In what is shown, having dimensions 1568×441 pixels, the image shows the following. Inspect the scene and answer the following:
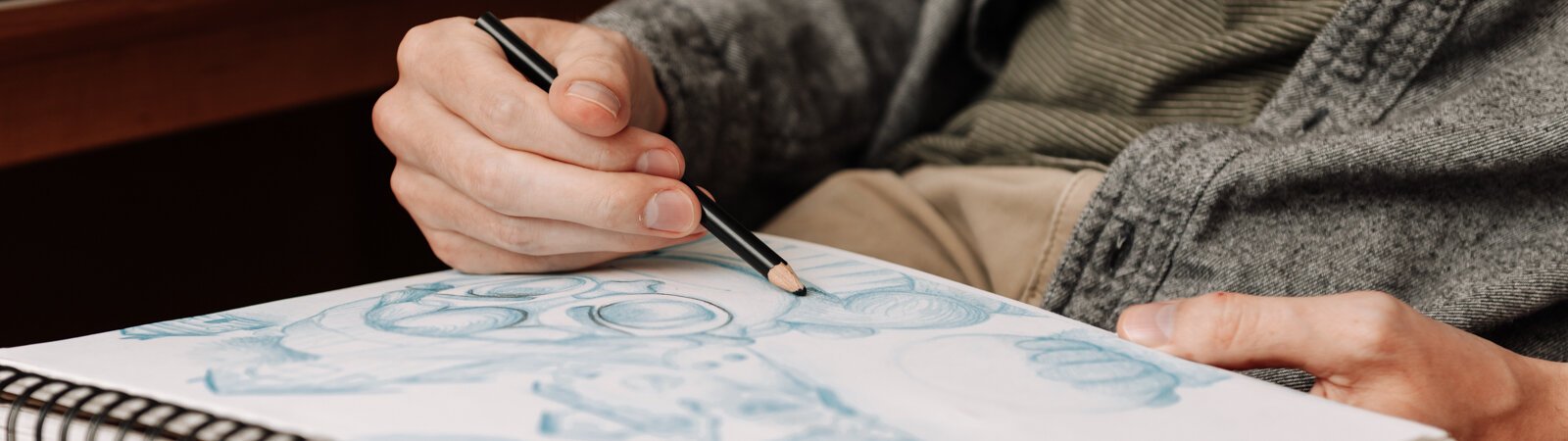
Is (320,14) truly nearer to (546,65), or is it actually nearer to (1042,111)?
(546,65)

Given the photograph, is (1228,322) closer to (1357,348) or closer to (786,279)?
(1357,348)

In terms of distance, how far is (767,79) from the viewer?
0.62m

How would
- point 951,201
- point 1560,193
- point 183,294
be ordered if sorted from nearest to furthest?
point 1560,193, point 951,201, point 183,294

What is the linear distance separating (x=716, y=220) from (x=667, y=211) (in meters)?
0.02

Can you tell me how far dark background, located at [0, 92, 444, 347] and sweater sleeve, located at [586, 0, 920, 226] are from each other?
37 cm

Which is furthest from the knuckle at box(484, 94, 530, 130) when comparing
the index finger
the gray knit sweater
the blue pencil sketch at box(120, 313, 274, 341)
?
the gray knit sweater

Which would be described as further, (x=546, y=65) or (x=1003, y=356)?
(x=546, y=65)

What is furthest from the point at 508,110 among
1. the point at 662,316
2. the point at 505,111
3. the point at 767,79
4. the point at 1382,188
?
the point at 1382,188

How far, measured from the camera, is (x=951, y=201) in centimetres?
57

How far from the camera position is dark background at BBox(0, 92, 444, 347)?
27.1 inches

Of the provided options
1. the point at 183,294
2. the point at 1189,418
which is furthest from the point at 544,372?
the point at 183,294

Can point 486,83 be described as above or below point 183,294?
above

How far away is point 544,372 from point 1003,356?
0.14m

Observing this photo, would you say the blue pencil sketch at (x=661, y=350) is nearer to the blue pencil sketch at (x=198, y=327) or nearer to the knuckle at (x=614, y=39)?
the blue pencil sketch at (x=198, y=327)
